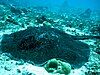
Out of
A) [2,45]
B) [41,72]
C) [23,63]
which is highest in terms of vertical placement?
[2,45]

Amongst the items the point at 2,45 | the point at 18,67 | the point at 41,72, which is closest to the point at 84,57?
the point at 41,72

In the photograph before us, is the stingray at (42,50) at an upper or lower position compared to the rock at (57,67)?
upper

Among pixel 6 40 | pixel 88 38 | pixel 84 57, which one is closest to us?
pixel 84 57

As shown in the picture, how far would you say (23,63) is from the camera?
782 centimetres

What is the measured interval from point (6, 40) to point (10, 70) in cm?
303

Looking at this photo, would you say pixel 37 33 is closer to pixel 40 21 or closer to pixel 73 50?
pixel 73 50

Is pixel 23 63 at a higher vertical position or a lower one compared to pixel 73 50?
lower

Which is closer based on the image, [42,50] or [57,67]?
[57,67]

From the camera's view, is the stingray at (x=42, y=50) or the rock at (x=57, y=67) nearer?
the rock at (x=57, y=67)

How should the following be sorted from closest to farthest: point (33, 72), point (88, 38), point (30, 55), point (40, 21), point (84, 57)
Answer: point (33, 72) < point (30, 55) < point (84, 57) < point (88, 38) < point (40, 21)

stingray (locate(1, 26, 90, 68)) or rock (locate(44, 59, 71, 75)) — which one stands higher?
stingray (locate(1, 26, 90, 68))

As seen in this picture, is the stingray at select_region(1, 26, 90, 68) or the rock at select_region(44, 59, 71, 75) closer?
the rock at select_region(44, 59, 71, 75)

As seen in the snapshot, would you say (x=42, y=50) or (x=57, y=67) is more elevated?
(x=42, y=50)

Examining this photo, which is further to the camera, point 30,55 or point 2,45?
point 2,45
